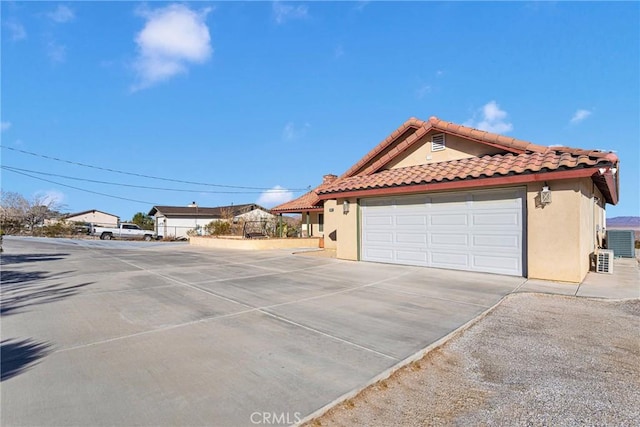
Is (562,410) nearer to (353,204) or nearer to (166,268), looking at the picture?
(353,204)

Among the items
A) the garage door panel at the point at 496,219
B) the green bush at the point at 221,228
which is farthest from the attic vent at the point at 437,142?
the green bush at the point at 221,228

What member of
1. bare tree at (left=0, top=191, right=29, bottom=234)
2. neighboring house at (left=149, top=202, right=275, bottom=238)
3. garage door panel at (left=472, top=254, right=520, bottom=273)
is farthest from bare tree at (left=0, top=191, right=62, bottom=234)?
garage door panel at (left=472, top=254, right=520, bottom=273)

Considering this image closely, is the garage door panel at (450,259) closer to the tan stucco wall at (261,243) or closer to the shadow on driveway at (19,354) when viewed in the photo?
the shadow on driveway at (19,354)

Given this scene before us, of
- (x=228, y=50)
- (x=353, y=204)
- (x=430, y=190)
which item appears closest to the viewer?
(x=430, y=190)

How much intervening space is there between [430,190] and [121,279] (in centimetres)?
908

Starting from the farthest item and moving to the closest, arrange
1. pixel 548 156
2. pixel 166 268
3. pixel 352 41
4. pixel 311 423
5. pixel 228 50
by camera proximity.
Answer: pixel 228 50 → pixel 352 41 → pixel 166 268 → pixel 548 156 → pixel 311 423

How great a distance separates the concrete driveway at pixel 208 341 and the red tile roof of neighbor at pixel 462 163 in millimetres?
2884

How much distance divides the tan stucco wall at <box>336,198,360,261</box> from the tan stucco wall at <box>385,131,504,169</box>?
7.41 feet

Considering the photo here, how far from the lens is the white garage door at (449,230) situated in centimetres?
851

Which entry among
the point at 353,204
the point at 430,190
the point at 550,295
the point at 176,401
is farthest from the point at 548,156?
the point at 176,401

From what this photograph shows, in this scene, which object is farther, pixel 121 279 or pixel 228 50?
pixel 228 50

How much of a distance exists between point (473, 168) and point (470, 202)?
38.8 inches

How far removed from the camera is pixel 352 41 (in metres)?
14.5

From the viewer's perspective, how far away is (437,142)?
1135 cm
